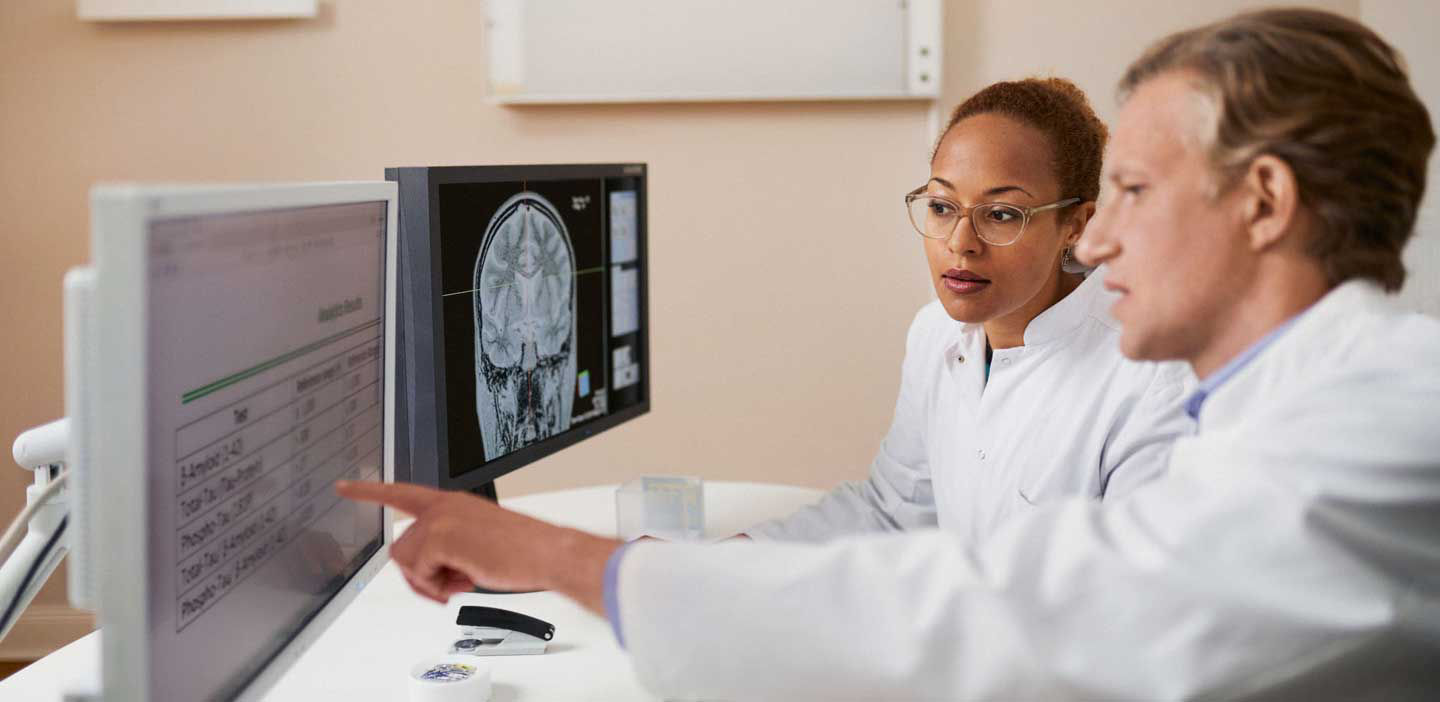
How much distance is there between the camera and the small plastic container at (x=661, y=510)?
5.66 feet

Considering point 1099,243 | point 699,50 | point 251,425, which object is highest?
point 699,50

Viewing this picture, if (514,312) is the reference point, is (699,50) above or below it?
above

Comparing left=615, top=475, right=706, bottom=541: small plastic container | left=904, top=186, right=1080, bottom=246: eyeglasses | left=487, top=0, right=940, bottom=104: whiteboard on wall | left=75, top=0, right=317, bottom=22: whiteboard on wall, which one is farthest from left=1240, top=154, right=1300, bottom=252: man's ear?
left=75, top=0, right=317, bottom=22: whiteboard on wall

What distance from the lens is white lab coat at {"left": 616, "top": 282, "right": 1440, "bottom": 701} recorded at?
31.2 inches

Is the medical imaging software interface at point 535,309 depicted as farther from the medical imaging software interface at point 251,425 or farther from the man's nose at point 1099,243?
the man's nose at point 1099,243

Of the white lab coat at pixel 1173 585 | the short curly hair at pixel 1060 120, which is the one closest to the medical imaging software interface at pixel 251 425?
the white lab coat at pixel 1173 585

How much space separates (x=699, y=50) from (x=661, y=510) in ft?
4.75

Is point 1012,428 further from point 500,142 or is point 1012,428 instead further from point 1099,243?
point 500,142

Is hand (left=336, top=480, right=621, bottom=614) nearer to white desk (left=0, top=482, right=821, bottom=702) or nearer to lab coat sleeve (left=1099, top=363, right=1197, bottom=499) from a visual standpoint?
white desk (left=0, top=482, right=821, bottom=702)

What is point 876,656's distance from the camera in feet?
2.74

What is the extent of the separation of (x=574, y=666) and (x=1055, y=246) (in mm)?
818

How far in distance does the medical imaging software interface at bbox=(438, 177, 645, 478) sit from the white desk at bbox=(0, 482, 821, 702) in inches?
7.4

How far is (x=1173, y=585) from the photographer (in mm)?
792

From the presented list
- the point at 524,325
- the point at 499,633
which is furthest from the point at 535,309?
the point at 499,633
